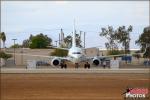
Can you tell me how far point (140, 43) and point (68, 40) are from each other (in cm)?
2727

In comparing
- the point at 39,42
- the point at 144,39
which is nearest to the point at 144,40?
the point at 144,39

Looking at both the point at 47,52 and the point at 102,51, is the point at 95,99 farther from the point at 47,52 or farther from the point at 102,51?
the point at 102,51

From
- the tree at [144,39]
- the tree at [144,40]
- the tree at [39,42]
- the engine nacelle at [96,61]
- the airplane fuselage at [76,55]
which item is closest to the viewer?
the airplane fuselage at [76,55]

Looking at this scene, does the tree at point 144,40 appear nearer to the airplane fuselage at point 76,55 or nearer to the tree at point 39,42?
the airplane fuselage at point 76,55

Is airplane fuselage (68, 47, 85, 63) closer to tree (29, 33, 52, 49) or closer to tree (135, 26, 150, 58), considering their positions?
tree (135, 26, 150, 58)

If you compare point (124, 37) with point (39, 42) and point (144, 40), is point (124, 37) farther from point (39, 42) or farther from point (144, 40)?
point (39, 42)

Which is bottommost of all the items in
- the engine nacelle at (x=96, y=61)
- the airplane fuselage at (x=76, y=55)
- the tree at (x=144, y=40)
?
the engine nacelle at (x=96, y=61)

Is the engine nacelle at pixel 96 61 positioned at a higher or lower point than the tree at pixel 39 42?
lower

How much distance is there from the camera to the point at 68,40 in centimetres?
12912

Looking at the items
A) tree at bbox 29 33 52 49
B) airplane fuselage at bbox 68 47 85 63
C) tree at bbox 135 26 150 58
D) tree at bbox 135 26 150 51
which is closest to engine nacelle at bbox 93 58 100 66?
airplane fuselage at bbox 68 47 85 63

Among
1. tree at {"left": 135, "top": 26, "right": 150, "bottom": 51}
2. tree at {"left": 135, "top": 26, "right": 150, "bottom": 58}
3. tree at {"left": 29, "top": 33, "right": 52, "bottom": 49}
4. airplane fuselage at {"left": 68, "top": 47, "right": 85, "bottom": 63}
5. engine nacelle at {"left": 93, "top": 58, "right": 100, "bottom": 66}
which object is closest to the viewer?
airplane fuselage at {"left": 68, "top": 47, "right": 85, "bottom": 63}

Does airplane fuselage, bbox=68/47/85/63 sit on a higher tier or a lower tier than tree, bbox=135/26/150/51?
lower

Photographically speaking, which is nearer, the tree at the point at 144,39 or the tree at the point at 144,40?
the tree at the point at 144,40

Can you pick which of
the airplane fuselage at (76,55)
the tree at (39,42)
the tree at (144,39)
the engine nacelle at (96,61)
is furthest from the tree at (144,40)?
the tree at (39,42)
